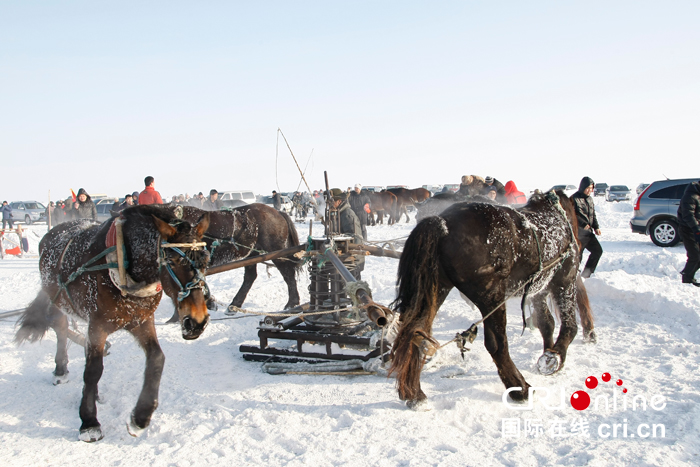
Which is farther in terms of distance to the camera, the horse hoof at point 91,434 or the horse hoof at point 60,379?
the horse hoof at point 60,379

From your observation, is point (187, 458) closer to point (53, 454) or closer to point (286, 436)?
point (286, 436)

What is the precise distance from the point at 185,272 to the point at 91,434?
1462 millimetres

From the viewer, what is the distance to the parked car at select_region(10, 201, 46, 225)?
30.4 m

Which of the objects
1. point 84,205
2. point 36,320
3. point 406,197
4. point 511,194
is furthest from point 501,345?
point 406,197

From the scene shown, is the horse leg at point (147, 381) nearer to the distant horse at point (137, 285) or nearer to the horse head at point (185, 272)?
the distant horse at point (137, 285)

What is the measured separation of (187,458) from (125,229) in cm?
165

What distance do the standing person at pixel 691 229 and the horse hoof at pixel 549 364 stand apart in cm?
483

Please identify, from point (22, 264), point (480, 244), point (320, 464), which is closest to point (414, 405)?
point (320, 464)

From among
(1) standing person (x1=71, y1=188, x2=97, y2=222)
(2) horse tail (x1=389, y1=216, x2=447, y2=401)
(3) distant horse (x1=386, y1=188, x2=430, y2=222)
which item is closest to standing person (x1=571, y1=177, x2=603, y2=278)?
(2) horse tail (x1=389, y1=216, x2=447, y2=401)

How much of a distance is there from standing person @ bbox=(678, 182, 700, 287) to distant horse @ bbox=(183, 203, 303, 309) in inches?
251

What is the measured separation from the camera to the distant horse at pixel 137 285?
3.15 metres

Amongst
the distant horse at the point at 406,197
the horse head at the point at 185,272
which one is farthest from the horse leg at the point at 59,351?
the distant horse at the point at 406,197

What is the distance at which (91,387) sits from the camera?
3486 millimetres

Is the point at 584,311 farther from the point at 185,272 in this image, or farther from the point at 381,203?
the point at 381,203
